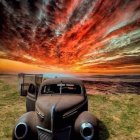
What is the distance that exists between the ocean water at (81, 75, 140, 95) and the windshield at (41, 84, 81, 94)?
641cm

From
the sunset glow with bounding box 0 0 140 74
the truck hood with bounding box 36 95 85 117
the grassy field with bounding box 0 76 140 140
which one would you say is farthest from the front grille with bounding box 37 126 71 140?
the sunset glow with bounding box 0 0 140 74

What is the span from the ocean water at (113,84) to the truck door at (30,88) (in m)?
3.13

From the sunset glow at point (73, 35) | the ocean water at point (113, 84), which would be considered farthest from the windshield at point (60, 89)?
the sunset glow at point (73, 35)

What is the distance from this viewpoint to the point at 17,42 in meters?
15.6

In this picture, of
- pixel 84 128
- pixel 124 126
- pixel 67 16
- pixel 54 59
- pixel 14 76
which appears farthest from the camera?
pixel 14 76

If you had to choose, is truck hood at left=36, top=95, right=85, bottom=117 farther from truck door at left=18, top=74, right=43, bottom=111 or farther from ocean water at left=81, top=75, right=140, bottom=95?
ocean water at left=81, top=75, right=140, bottom=95

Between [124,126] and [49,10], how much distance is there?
827cm

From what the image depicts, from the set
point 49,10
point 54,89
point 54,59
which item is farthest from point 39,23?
point 54,89

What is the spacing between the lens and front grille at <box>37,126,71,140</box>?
652 cm

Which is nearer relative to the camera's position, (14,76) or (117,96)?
(117,96)

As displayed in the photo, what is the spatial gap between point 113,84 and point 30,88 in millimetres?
7853

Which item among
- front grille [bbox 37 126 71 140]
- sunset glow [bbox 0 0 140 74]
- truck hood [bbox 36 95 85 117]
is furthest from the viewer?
sunset glow [bbox 0 0 140 74]

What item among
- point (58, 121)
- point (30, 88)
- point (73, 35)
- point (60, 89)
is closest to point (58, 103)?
point (58, 121)

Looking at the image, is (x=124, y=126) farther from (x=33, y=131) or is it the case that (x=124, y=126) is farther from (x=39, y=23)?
(x=39, y=23)
